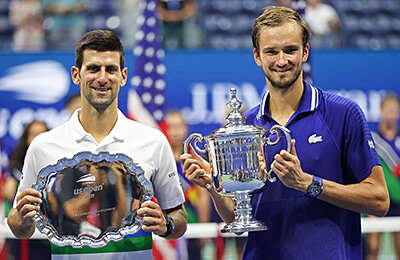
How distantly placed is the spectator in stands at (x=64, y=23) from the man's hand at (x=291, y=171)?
566cm

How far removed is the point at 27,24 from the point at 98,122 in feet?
18.9

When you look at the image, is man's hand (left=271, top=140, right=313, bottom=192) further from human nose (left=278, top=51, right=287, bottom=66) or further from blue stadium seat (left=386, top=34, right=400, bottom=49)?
blue stadium seat (left=386, top=34, right=400, bottom=49)

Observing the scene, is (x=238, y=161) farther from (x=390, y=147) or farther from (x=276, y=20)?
(x=390, y=147)

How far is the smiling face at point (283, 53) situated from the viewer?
6.64 ft

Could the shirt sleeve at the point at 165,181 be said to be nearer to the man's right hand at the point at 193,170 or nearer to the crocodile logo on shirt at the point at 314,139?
the man's right hand at the point at 193,170

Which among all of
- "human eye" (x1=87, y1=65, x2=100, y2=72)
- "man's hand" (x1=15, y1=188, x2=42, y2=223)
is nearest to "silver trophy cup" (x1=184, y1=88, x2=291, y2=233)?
"human eye" (x1=87, y1=65, x2=100, y2=72)

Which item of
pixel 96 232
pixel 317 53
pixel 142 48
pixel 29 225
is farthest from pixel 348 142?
pixel 317 53

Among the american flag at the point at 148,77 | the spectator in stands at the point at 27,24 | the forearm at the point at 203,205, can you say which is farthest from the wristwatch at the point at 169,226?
the spectator in stands at the point at 27,24

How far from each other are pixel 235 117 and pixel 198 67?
466cm

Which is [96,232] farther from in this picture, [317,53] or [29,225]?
[317,53]

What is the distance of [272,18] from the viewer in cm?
207

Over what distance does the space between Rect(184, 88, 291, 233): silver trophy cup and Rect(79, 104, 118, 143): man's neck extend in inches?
13.9

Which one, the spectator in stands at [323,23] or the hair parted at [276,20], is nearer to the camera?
the hair parted at [276,20]

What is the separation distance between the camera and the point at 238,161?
2082 millimetres
